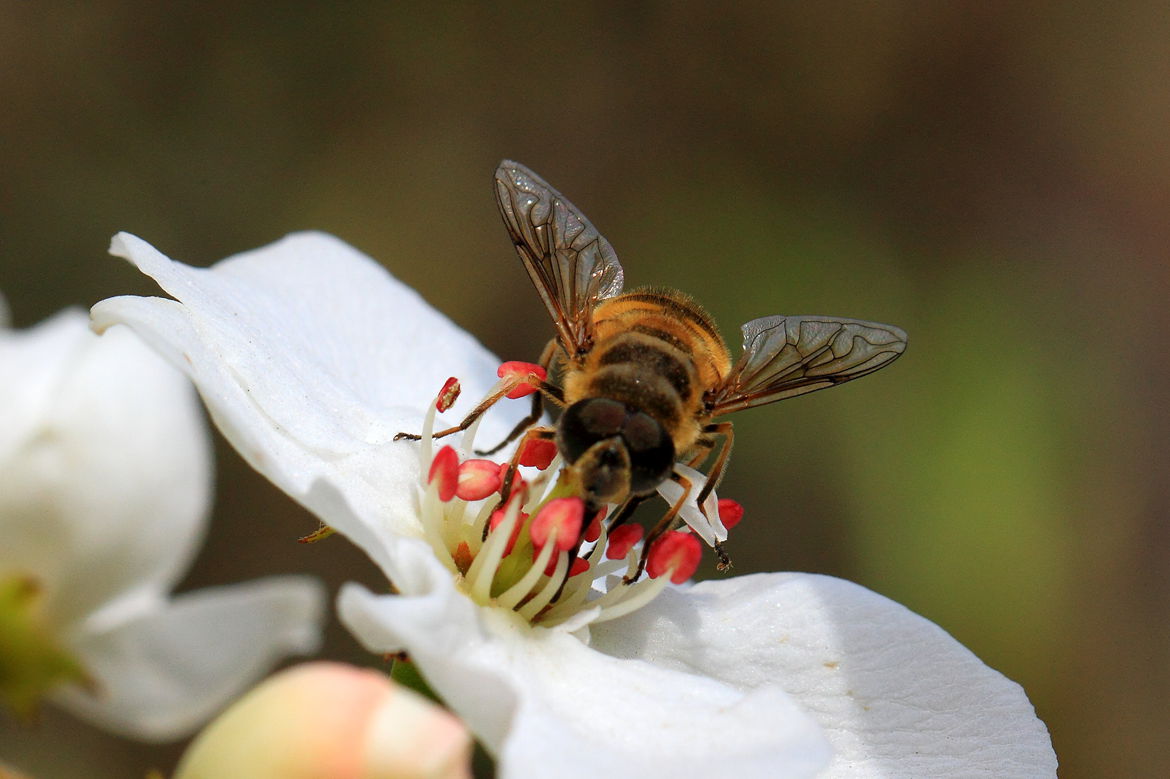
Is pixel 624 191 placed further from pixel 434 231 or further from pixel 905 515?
pixel 905 515

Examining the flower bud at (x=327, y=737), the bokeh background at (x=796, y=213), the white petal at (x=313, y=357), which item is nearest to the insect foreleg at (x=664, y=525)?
the white petal at (x=313, y=357)

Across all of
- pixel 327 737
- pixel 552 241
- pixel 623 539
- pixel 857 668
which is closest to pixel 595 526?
pixel 623 539

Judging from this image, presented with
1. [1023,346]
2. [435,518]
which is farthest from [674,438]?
[1023,346]

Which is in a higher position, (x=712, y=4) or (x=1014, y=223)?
(x=712, y=4)

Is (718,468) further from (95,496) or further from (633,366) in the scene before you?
(95,496)

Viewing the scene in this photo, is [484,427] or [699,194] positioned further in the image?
[699,194]
